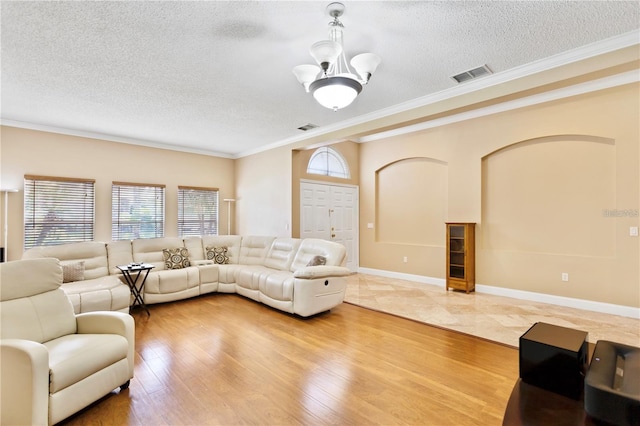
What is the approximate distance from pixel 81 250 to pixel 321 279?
12.0ft

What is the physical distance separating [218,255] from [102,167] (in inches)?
104

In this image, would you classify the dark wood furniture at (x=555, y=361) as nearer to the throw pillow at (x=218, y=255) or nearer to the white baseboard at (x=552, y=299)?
the white baseboard at (x=552, y=299)

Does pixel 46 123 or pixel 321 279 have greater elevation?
pixel 46 123

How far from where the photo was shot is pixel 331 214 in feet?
22.5

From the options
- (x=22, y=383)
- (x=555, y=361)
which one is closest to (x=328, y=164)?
(x=22, y=383)

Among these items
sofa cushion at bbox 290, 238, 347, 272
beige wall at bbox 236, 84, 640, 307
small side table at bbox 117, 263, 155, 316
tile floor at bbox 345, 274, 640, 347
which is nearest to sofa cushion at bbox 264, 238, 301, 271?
sofa cushion at bbox 290, 238, 347, 272

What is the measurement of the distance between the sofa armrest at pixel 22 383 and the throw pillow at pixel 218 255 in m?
3.98

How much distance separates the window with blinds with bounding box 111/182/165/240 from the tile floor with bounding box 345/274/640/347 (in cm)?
417

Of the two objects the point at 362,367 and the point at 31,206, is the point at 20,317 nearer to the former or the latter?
the point at 362,367

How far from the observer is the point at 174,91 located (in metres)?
3.75

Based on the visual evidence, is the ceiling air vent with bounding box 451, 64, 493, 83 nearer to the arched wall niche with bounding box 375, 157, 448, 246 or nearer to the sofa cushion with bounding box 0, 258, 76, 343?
the arched wall niche with bounding box 375, 157, 448, 246

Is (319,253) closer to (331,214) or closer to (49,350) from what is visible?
(331,214)

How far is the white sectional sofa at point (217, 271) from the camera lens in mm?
4062

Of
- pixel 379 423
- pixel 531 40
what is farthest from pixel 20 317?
pixel 531 40
